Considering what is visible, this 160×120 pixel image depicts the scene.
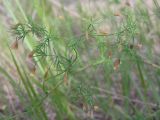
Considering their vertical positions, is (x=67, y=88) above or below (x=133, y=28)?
below

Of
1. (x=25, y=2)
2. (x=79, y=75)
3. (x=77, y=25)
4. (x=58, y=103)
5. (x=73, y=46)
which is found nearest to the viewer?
(x=73, y=46)

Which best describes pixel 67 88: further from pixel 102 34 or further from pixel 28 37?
pixel 102 34

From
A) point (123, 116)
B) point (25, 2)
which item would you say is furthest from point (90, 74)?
point (25, 2)

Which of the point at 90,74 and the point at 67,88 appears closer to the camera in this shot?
the point at 67,88

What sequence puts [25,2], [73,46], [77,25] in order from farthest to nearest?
[77,25] → [25,2] → [73,46]

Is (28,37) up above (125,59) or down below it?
above

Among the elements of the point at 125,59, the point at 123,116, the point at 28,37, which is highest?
the point at 28,37

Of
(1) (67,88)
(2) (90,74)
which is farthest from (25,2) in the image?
(1) (67,88)

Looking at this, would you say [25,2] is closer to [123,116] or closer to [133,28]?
[123,116]

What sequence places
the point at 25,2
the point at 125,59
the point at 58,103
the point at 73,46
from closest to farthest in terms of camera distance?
the point at 73,46
the point at 58,103
the point at 125,59
the point at 25,2
